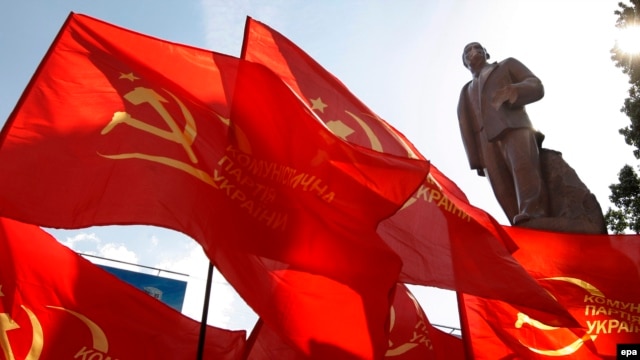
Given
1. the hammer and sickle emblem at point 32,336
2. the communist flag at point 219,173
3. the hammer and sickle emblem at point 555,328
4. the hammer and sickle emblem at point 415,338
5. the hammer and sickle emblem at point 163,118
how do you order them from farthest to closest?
the hammer and sickle emblem at point 415,338, the hammer and sickle emblem at point 555,328, the hammer and sickle emblem at point 32,336, the hammer and sickle emblem at point 163,118, the communist flag at point 219,173

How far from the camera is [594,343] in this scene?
22.3 ft

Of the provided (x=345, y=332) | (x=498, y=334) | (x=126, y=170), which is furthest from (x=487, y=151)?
(x=126, y=170)

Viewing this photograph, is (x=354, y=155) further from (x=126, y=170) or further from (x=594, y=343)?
(x=594, y=343)

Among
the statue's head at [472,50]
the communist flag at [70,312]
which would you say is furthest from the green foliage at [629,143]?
the communist flag at [70,312]

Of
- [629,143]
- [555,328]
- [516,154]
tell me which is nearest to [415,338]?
[555,328]

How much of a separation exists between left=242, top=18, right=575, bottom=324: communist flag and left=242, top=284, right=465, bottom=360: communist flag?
1192mm

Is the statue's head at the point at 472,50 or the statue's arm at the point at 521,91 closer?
the statue's arm at the point at 521,91

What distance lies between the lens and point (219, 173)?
572 cm

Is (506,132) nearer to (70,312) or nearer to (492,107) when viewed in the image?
(492,107)

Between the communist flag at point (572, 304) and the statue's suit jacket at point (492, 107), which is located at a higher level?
the statue's suit jacket at point (492, 107)

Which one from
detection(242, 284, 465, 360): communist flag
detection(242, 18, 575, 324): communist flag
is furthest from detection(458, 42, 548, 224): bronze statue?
detection(242, 284, 465, 360): communist flag

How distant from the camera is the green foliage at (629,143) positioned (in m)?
19.7

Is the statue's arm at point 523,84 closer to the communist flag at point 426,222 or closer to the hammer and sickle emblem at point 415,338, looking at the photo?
the communist flag at point 426,222

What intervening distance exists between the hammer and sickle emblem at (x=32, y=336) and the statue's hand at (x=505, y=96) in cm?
655
